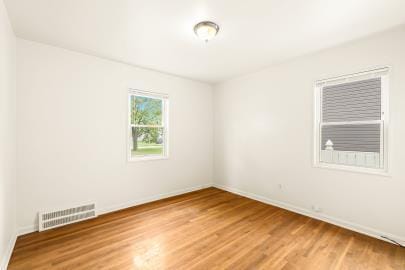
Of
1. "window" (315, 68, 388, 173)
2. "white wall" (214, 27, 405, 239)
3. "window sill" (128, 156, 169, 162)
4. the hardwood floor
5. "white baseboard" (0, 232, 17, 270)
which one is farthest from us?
"window sill" (128, 156, 169, 162)

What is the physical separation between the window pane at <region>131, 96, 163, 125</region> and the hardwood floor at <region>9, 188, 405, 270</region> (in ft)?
5.81

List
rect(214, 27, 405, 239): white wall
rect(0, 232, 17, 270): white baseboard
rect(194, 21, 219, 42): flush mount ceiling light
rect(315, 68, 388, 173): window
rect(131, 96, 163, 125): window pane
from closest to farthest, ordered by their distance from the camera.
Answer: rect(0, 232, 17, 270): white baseboard
rect(194, 21, 219, 42): flush mount ceiling light
rect(214, 27, 405, 239): white wall
rect(315, 68, 388, 173): window
rect(131, 96, 163, 125): window pane

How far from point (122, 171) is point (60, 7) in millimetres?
2505

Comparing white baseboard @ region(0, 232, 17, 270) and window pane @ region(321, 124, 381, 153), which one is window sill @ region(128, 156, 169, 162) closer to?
white baseboard @ region(0, 232, 17, 270)

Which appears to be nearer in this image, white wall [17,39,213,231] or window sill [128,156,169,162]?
white wall [17,39,213,231]

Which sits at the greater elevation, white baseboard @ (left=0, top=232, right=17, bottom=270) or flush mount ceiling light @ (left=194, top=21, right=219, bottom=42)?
flush mount ceiling light @ (left=194, top=21, right=219, bottom=42)

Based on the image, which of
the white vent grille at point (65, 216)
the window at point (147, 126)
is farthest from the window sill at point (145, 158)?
the white vent grille at point (65, 216)

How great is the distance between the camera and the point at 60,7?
6.40ft

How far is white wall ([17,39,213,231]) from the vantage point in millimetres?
2596

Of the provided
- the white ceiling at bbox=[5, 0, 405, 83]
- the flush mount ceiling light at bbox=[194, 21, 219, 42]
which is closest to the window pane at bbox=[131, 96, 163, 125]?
the white ceiling at bbox=[5, 0, 405, 83]

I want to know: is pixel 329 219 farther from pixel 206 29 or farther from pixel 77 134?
pixel 77 134

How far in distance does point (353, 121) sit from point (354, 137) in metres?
0.24

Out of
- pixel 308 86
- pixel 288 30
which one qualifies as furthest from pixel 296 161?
pixel 288 30

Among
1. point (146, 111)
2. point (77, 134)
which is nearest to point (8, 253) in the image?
point (77, 134)
